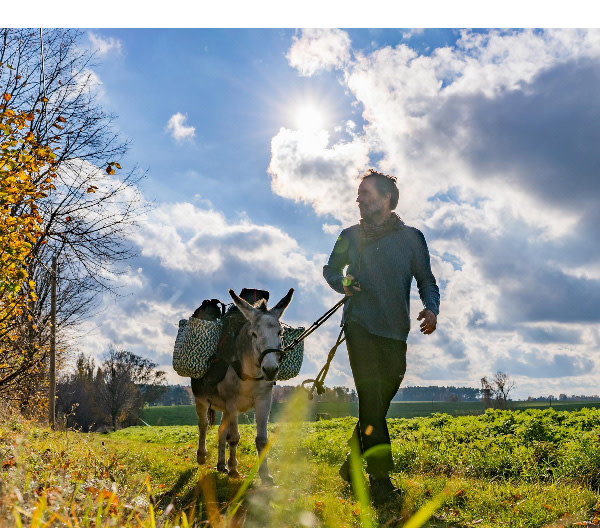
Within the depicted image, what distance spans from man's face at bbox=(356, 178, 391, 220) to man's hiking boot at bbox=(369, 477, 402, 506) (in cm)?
283

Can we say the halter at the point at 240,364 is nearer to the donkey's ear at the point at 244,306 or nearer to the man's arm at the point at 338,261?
the donkey's ear at the point at 244,306

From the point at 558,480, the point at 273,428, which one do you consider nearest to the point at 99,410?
the point at 273,428

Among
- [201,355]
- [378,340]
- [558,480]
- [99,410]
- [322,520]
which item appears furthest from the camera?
[99,410]

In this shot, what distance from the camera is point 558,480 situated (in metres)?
6.94

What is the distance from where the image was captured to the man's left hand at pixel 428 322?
5.66 meters

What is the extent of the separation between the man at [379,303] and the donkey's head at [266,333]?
111 centimetres

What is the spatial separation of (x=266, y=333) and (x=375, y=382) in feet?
5.44

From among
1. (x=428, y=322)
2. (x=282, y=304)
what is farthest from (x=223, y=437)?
(x=428, y=322)

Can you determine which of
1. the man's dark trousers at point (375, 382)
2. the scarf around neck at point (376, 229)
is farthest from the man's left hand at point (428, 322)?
the scarf around neck at point (376, 229)

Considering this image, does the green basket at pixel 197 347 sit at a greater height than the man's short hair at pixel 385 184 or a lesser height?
lesser

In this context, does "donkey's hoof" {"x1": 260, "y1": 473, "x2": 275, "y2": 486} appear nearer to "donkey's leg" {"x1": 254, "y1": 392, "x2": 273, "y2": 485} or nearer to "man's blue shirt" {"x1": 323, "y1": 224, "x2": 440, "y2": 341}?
"donkey's leg" {"x1": 254, "y1": 392, "x2": 273, "y2": 485}

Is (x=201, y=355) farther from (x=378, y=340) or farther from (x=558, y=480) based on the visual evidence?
(x=558, y=480)

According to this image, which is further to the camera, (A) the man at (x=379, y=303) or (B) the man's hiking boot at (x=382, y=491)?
(A) the man at (x=379, y=303)

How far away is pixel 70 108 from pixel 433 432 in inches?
543
